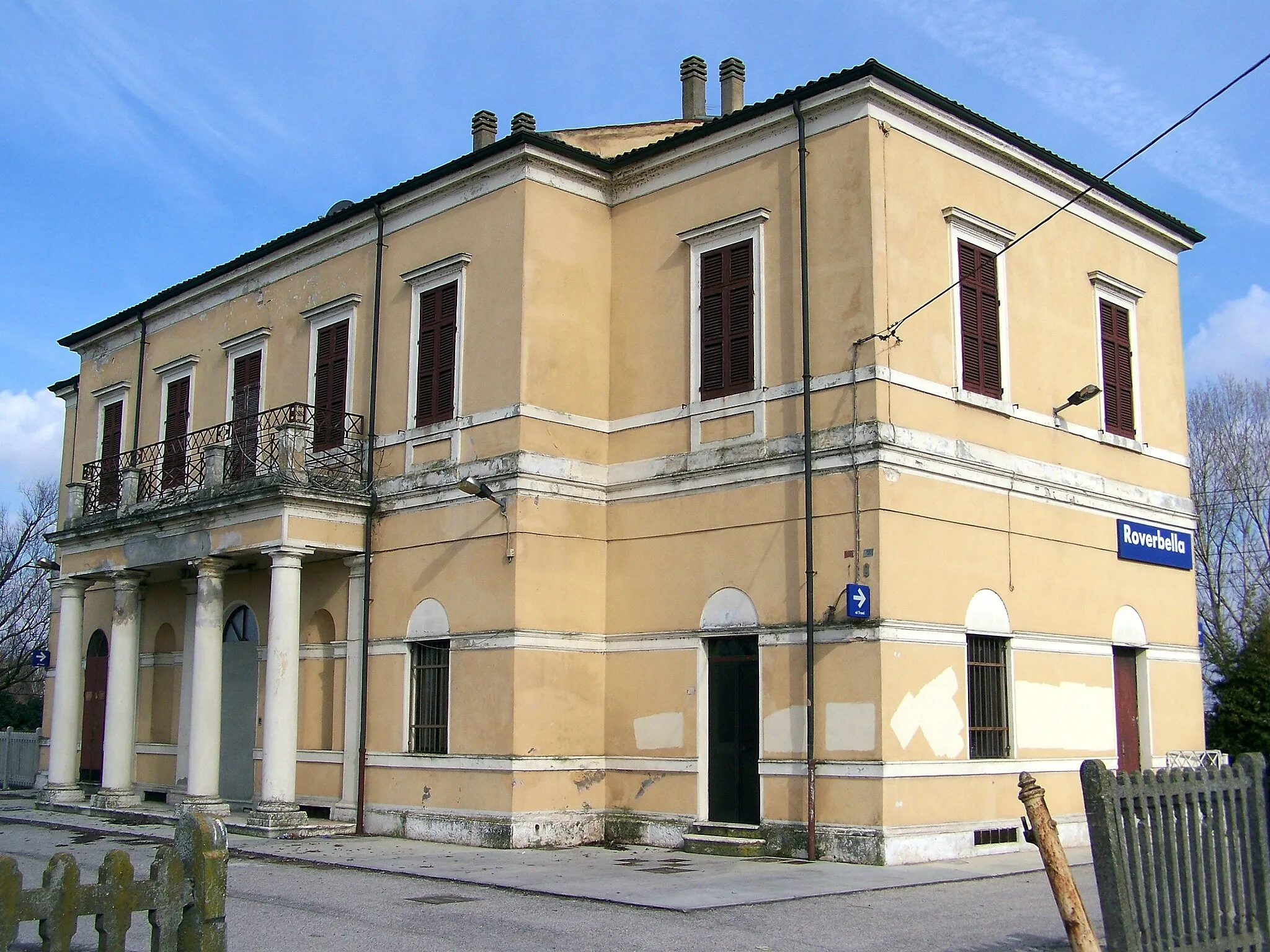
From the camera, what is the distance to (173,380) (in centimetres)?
2512

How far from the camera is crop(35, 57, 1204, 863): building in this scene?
631 inches

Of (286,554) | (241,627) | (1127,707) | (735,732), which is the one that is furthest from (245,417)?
(1127,707)

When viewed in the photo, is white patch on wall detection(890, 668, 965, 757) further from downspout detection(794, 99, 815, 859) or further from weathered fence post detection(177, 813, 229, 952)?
weathered fence post detection(177, 813, 229, 952)

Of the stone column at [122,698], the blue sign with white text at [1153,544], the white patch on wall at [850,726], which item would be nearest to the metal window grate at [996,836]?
the white patch on wall at [850,726]

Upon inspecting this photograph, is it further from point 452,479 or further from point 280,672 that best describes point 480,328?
point 280,672

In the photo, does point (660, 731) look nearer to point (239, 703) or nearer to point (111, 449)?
point (239, 703)

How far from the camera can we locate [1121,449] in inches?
778

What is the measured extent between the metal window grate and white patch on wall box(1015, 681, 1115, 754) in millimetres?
1091

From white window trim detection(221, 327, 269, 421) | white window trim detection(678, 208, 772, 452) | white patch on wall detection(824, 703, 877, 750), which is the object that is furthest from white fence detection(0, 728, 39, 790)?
white patch on wall detection(824, 703, 877, 750)

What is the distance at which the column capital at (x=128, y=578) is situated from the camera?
22516mm

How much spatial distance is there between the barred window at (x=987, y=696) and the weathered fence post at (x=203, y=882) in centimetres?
1156

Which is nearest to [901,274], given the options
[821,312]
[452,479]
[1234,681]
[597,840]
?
[821,312]

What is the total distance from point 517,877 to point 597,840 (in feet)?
12.4

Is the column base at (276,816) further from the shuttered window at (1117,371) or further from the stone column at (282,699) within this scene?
the shuttered window at (1117,371)
